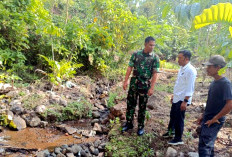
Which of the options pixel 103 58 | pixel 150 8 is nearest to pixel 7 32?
pixel 103 58

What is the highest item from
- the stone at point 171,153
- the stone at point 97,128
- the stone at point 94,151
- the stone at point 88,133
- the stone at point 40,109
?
the stone at point 40,109

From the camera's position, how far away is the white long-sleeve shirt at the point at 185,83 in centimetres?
296

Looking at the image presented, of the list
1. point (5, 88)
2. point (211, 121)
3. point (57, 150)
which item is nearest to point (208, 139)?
point (211, 121)

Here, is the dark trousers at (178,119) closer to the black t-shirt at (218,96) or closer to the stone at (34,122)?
the black t-shirt at (218,96)

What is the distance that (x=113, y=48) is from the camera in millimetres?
8773

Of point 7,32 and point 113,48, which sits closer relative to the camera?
point 7,32

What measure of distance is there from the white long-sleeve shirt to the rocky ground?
927mm

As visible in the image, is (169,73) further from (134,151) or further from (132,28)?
(134,151)

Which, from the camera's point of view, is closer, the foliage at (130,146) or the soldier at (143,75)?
the foliage at (130,146)

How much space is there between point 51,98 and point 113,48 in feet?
15.0

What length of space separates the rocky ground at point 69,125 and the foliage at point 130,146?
0.15 metres

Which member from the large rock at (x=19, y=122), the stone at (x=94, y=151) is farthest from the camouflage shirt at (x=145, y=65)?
the large rock at (x=19, y=122)

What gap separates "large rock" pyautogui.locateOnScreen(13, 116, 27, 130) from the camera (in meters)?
4.02

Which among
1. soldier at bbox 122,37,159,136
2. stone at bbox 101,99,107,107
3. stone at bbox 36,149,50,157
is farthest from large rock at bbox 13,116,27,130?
soldier at bbox 122,37,159,136
